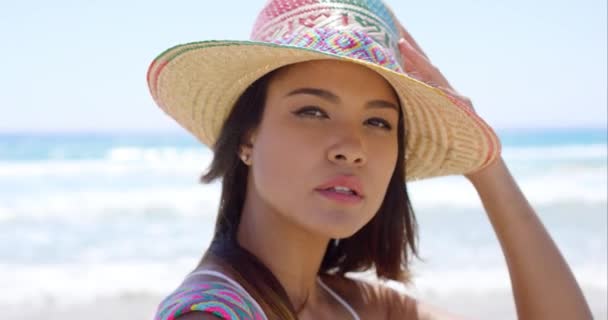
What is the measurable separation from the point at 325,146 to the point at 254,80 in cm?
34

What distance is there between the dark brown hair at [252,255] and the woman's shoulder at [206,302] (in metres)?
0.13

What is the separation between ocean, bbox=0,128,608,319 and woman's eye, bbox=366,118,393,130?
1.03m

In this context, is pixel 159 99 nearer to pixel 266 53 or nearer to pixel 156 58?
pixel 156 58

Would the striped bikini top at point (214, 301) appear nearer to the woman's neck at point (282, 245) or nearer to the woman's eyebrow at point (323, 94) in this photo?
the woman's neck at point (282, 245)

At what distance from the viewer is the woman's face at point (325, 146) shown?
2191 mm

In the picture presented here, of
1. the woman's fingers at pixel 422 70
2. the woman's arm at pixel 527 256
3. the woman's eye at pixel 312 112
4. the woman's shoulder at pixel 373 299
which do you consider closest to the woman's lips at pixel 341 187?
the woman's eye at pixel 312 112

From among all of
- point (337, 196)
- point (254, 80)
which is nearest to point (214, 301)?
point (337, 196)

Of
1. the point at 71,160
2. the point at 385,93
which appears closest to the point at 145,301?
the point at 385,93

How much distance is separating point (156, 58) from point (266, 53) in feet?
1.33

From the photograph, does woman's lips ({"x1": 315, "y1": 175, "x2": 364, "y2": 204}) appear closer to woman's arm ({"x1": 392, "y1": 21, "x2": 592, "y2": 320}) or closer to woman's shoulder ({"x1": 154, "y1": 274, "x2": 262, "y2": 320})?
woman's shoulder ({"x1": 154, "y1": 274, "x2": 262, "y2": 320})

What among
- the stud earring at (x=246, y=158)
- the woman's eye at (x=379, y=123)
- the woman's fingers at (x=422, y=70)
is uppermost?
the woman's fingers at (x=422, y=70)

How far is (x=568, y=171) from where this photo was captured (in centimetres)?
2056

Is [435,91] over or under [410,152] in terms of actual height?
over

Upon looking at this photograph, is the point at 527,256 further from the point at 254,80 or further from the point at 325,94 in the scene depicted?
the point at 254,80
